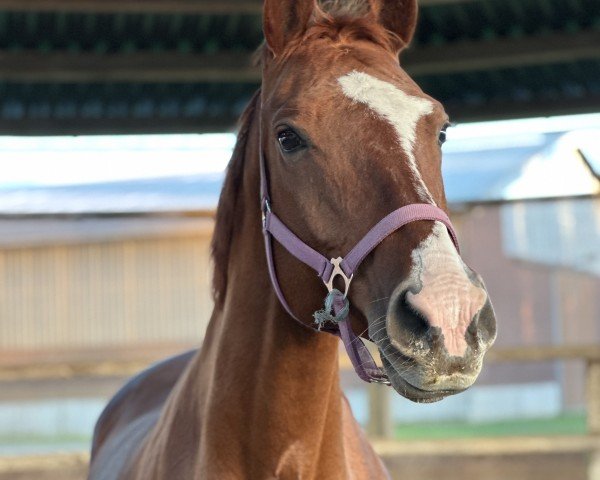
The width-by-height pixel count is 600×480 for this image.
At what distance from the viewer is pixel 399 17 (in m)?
2.55

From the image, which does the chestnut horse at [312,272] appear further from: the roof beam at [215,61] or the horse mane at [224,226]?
the roof beam at [215,61]

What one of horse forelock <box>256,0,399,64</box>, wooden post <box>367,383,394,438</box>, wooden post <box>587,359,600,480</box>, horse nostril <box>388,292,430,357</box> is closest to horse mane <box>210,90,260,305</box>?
horse forelock <box>256,0,399,64</box>

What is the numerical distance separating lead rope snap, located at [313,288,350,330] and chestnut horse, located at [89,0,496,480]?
0.02 meters

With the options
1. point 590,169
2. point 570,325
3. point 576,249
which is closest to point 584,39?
point 590,169

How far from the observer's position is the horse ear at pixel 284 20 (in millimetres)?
2363

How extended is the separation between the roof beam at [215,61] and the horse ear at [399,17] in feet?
8.95

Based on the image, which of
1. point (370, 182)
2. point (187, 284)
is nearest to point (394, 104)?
point (370, 182)

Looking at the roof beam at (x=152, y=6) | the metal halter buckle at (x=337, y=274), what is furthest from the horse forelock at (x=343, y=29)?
the roof beam at (x=152, y=6)

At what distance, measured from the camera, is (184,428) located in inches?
95.1

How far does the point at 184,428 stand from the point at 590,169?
12.8 feet

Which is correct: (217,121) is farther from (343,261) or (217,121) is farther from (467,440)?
(343,261)

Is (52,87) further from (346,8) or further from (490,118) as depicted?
(346,8)

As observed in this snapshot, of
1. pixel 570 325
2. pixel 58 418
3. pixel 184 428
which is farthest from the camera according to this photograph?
pixel 570 325

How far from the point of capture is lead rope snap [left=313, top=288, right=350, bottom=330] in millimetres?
2033
